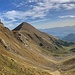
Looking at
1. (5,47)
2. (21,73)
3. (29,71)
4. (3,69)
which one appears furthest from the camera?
(5,47)

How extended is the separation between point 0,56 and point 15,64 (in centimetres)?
898

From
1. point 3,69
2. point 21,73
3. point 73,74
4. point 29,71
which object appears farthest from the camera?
point 73,74

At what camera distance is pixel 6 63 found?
397ft

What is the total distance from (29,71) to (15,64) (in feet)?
29.9

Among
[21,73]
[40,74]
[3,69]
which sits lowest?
[40,74]

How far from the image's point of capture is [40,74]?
13712 centimetres

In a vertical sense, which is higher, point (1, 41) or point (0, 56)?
point (0, 56)

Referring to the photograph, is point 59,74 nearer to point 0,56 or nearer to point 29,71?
point 29,71

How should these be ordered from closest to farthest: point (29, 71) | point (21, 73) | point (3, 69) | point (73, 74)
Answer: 1. point (3, 69)
2. point (21, 73)
3. point (29, 71)
4. point (73, 74)

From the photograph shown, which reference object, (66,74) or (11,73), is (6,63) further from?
(66,74)

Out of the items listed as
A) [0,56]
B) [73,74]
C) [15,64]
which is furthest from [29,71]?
[73,74]

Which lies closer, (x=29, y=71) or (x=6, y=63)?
(x=6, y=63)

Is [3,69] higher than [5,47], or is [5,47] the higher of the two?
[3,69]

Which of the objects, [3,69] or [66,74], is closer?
[3,69]
